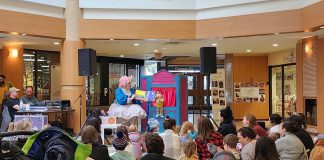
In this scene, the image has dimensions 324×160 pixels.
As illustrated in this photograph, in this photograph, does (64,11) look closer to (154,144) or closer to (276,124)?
(276,124)

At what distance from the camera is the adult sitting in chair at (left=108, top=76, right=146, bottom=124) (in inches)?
436

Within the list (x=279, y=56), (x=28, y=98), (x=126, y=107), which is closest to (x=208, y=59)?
(x=126, y=107)

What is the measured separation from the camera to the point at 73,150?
2.43 metres

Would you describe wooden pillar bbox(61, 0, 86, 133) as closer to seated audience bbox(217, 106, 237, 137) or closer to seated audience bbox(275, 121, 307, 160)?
seated audience bbox(217, 106, 237, 137)

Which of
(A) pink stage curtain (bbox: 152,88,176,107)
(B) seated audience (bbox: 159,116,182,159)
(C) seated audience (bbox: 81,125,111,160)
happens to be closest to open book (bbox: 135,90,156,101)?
(A) pink stage curtain (bbox: 152,88,176,107)

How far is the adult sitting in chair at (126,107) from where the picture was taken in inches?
436

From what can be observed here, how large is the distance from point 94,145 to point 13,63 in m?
10.4

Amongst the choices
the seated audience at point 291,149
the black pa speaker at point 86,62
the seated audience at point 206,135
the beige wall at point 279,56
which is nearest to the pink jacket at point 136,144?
the seated audience at point 206,135

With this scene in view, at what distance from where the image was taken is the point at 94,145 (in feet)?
15.6

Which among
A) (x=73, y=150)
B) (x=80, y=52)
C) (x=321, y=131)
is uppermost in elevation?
(x=80, y=52)

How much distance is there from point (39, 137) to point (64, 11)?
10.7 metres

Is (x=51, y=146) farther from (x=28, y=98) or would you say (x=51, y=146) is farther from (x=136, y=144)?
(x=28, y=98)

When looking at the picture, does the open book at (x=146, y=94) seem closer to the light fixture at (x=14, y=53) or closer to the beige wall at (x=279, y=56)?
the light fixture at (x=14, y=53)

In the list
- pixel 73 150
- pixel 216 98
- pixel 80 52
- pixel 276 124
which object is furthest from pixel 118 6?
pixel 73 150
